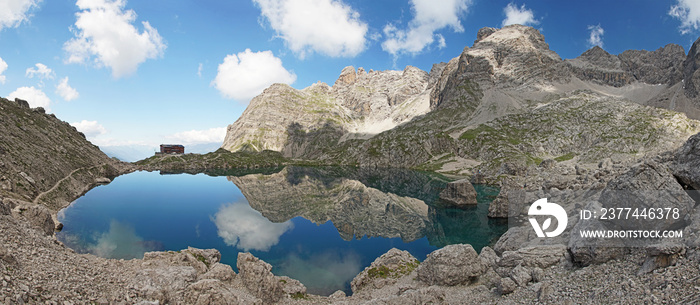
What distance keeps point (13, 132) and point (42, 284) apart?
108m

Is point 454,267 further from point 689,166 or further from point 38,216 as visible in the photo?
point 38,216

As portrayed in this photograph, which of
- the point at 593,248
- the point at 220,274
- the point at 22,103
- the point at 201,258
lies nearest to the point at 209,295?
the point at 220,274

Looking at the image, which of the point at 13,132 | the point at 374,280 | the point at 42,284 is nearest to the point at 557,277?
the point at 374,280

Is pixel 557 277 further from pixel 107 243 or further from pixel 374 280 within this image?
pixel 107 243

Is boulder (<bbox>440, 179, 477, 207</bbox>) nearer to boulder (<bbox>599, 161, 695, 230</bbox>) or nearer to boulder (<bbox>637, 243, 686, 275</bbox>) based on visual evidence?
boulder (<bbox>599, 161, 695, 230</bbox>)

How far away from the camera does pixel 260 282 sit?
29.8 m

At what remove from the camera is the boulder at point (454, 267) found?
101 feet

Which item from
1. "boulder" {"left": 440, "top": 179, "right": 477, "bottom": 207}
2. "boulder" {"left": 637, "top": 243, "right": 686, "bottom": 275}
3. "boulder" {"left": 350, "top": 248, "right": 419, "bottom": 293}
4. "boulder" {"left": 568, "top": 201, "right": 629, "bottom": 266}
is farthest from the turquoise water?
"boulder" {"left": 637, "top": 243, "right": 686, "bottom": 275}

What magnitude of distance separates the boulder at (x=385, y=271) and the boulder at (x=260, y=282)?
1139 centimetres

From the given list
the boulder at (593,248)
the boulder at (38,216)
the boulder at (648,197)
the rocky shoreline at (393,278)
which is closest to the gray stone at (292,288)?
the rocky shoreline at (393,278)

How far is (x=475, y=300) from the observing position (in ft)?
82.2

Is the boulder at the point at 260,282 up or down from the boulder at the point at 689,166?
down

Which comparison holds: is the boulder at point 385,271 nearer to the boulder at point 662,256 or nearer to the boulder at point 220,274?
the boulder at point 220,274

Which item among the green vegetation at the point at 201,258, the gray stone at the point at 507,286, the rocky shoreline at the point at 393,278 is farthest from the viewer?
the green vegetation at the point at 201,258
